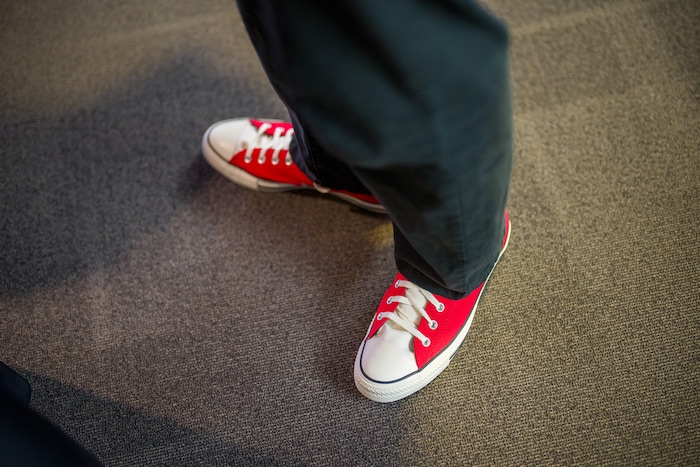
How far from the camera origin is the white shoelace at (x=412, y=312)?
31.1 inches

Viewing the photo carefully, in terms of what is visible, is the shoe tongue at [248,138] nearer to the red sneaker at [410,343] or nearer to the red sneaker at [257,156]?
the red sneaker at [257,156]

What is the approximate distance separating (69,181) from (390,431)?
0.80m

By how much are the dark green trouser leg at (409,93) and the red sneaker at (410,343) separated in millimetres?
245

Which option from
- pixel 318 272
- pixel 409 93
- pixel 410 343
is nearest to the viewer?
pixel 409 93

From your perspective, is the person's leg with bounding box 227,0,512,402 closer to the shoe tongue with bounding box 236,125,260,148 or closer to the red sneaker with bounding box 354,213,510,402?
the red sneaker with bounding box 354,213,510,402

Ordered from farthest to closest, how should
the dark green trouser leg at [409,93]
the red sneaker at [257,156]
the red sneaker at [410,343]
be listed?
the red sneaker at [257,156] → the red sneaker at [410,343] → the dark green trouser leg at [409,93]

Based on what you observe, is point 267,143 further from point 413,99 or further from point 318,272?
point 413,99

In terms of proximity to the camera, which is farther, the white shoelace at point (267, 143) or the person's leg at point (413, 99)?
the white shoelace at point (267, 143)

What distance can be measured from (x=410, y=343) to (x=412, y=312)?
0.16 ft

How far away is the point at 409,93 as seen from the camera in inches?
18.2

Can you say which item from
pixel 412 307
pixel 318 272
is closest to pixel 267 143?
pixel 318 272

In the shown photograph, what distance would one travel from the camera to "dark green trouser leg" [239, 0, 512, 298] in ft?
1.46

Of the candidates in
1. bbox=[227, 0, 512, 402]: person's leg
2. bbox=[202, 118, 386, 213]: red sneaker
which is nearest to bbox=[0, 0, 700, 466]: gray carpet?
bbox=[202, 118, 386, 213]: red sneaker

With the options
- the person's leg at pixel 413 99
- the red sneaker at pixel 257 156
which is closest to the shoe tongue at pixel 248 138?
the red sneaker at pixel 257 156
